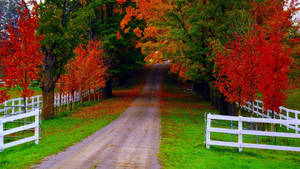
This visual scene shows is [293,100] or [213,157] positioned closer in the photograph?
[213,157]

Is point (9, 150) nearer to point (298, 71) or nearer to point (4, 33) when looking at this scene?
point (4, 33)

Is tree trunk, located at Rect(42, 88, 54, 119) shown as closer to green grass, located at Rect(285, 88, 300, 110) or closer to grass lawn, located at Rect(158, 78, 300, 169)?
grass lawn, located at Rect(158, 78, 300, 169)

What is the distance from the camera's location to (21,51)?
19.6m

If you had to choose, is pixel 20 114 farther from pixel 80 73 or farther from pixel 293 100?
pixel 293 100

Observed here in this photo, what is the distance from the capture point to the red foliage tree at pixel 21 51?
19.4m

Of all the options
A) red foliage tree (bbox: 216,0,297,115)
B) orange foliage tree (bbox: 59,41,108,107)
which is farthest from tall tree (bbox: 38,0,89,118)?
red foliage tree (bbox: 216,0,297,115)

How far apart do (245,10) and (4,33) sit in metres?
16.5

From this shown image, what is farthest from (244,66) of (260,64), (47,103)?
(47,103)

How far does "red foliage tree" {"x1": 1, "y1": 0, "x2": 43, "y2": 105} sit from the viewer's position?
19.4 m

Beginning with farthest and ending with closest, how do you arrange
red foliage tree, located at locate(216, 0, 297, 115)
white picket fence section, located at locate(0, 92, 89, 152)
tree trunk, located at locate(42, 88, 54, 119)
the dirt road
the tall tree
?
tree trunk, located at locate(42, 88, 54, 119) < the tall tree < red foliage tree, located at locate(216, 0, 297, 115) < white picket fence section, located at locate(0, 92, 89, 152) < the dirt road

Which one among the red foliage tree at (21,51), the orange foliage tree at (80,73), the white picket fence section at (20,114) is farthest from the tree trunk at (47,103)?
the orange foliage tree at (80,73)

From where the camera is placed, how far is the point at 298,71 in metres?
24.0

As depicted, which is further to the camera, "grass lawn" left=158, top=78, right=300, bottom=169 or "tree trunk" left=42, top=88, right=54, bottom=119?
"tree trunk" left=42, top=88, right=54, bottom=119

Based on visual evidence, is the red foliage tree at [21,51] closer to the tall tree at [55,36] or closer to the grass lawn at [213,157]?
the tall tree at [55,36]
